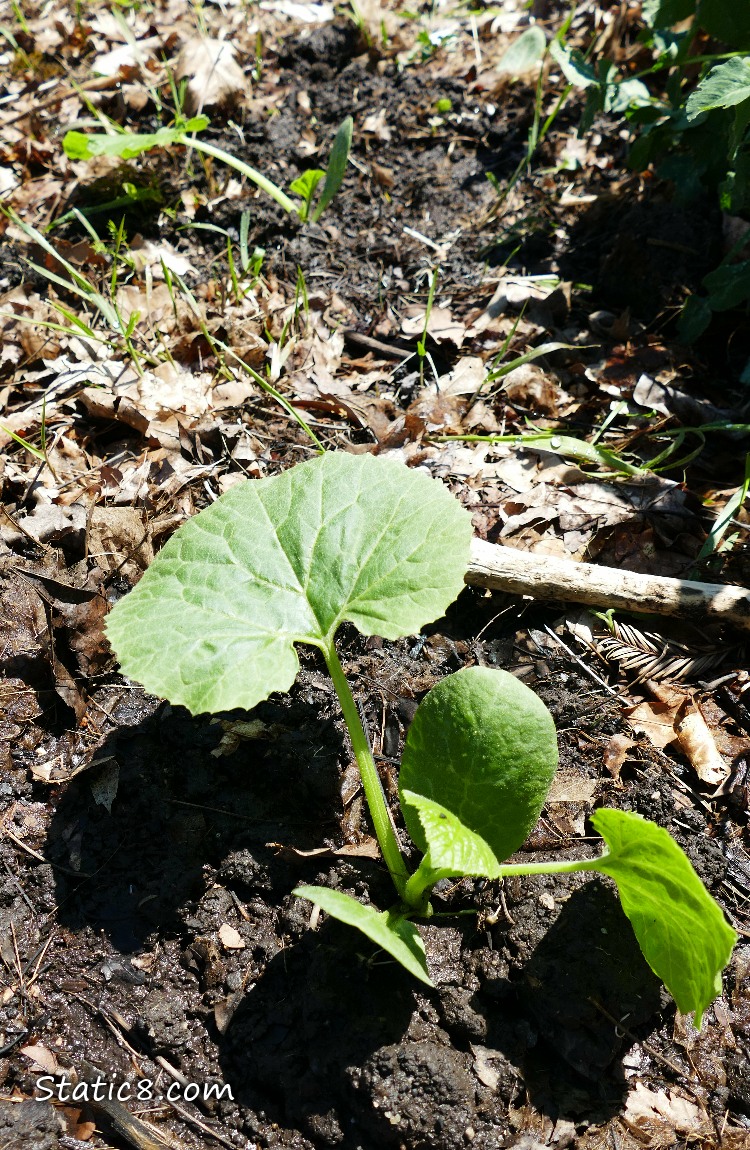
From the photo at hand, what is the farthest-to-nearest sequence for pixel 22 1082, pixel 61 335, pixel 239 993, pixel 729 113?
pixel 61 335 → pixel 729 113 → pixel 239 993 → pixel 22 1082

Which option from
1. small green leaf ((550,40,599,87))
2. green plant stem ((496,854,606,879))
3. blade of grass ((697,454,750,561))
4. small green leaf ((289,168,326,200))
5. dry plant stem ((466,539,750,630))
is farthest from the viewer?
small green leaf ((289,168,326,200))

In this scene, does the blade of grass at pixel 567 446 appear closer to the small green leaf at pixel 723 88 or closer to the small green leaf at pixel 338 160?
the small green leaf at pixel 723 88

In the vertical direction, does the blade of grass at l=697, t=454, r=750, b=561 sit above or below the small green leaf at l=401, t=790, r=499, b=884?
below

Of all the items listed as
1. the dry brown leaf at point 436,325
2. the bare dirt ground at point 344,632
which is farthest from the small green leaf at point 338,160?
the dry brown leaf at point 436,325

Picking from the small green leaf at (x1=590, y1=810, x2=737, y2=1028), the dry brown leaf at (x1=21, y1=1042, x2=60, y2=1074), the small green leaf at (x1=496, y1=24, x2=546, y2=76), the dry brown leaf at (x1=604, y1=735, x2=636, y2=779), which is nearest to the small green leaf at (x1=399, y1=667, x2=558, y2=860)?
the small green leaf at (x1=590, y1=810, x2=737, y2=1028)

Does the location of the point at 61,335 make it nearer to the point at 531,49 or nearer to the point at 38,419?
the point at 38,419

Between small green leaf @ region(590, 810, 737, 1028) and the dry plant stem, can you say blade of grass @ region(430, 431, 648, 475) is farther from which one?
small green leaf @ region(590, 810, 737, 1028)

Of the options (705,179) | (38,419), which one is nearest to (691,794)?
(705,179)
